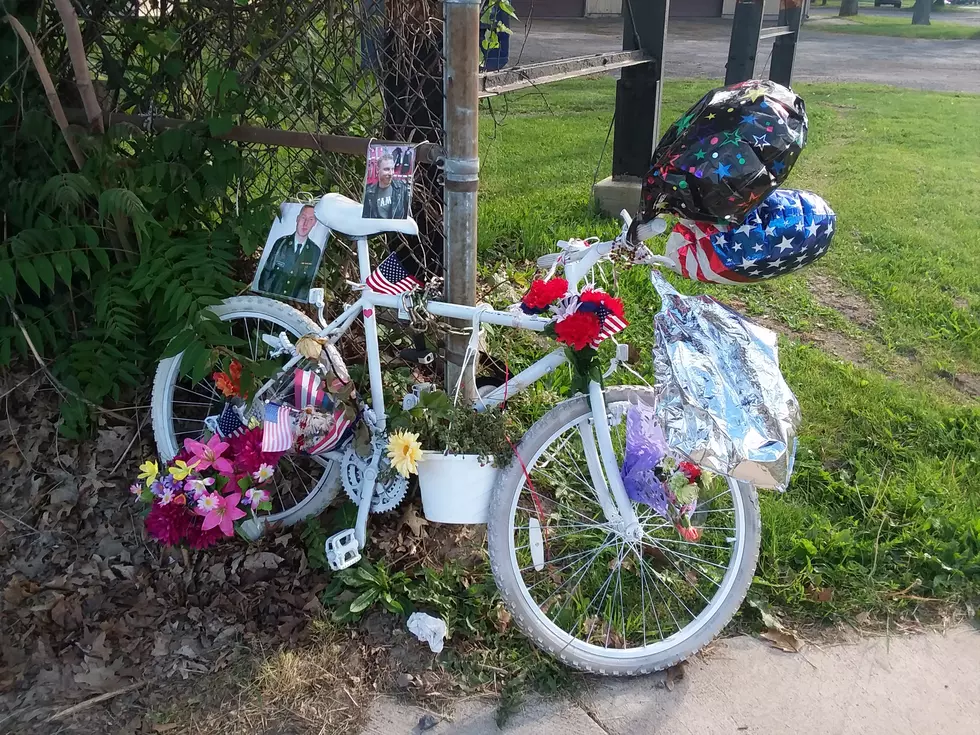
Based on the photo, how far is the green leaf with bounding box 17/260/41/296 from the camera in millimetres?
2404

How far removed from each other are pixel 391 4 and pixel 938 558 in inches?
106

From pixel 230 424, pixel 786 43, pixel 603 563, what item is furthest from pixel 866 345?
pixel 786 43

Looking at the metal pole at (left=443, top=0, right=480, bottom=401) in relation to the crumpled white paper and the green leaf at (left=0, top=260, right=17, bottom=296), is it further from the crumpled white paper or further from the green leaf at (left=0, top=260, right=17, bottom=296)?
→ the green leaf at (left=0, top=260, right=17, bottom=296)

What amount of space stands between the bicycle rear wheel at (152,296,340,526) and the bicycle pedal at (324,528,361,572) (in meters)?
0.29

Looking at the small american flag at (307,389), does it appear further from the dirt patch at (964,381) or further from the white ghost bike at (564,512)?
the dirt patch at (964,381)

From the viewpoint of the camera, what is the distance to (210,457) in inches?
96.0

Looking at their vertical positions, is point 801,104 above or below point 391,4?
below

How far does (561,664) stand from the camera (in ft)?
7.46

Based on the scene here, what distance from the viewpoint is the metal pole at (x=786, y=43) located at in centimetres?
817

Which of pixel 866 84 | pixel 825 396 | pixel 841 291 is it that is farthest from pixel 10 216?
pixel 866 84

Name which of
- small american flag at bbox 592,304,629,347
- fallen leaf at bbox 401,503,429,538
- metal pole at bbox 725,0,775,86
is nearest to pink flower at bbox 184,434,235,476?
fallen leaf at bbox 401,503,429,538

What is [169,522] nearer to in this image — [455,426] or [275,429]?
[275,429]

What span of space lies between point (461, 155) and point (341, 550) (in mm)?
1261

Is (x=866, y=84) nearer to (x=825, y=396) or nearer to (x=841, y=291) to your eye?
(x=841, y=291)
